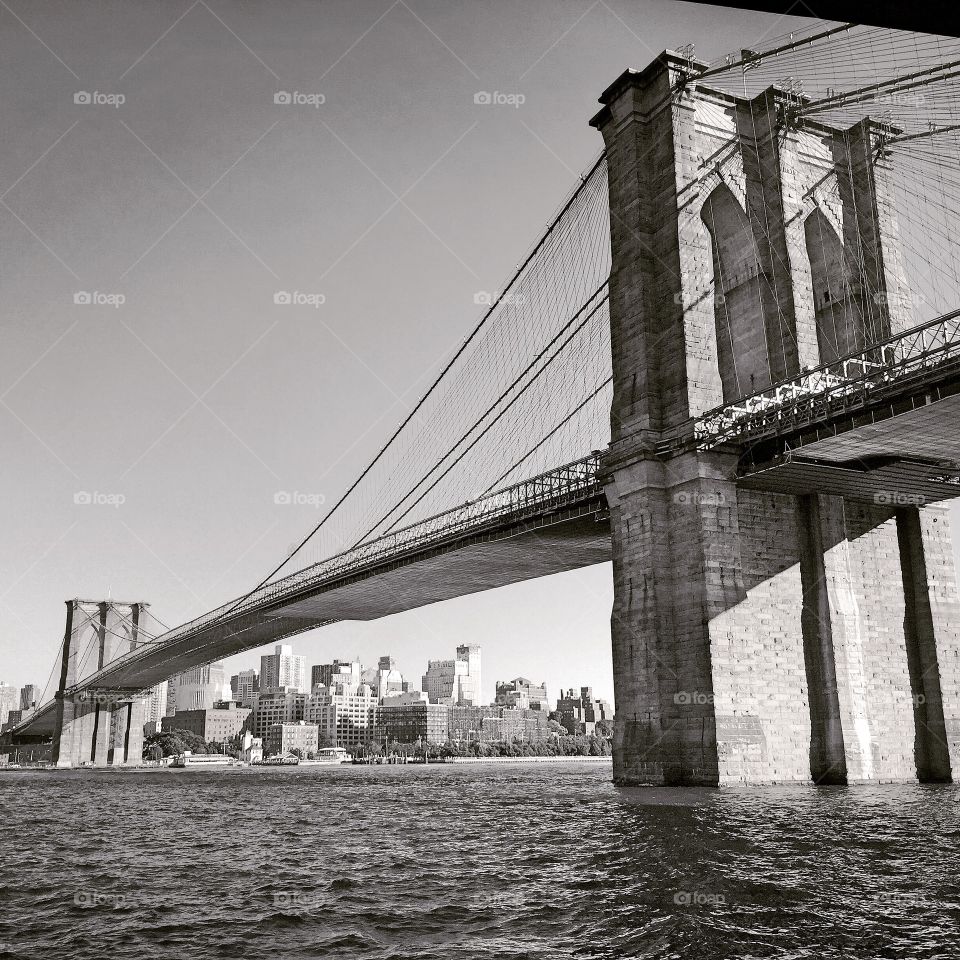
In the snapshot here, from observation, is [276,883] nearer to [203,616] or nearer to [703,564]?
[703,564]

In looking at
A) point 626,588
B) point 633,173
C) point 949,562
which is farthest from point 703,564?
point 633,173

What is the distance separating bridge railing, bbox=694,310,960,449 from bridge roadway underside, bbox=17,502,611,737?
7.18m

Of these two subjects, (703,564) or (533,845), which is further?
(703,564)

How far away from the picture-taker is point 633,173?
117 ft

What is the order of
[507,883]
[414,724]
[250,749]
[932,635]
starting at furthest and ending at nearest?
[414,724] < [250,749] < [932,635] < [507,883]

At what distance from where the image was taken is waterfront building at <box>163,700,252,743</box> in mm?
189000

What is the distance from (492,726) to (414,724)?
59.2 ft

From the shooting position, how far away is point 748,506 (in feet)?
107

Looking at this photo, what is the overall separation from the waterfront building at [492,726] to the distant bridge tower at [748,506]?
149 m

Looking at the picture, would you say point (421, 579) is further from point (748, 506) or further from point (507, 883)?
point (507, 883)

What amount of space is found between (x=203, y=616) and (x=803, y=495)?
171 feet

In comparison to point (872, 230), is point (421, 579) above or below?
below

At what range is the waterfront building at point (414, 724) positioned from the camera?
573 ft

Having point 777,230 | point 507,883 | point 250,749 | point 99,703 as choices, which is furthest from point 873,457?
point 250,749
